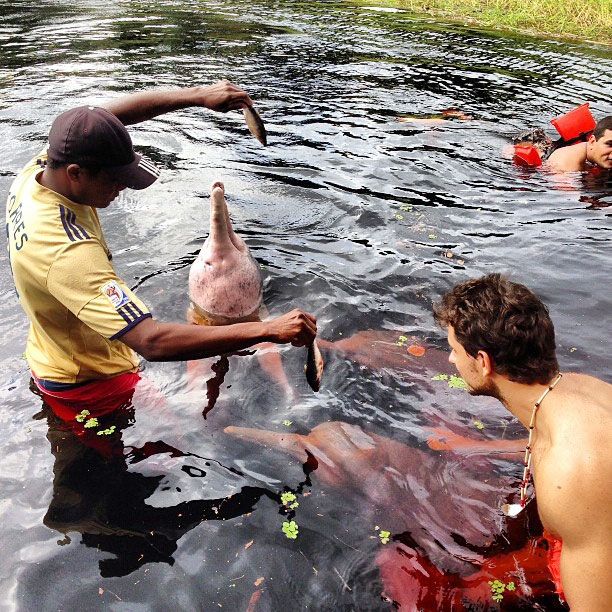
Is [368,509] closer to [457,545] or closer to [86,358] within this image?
[457,545]

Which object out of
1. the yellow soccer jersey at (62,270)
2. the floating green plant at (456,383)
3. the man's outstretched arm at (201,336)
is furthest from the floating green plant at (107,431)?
the floating green plant at (456,383)

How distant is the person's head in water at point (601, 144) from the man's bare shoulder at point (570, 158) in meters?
0.11

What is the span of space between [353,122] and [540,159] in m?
3.35

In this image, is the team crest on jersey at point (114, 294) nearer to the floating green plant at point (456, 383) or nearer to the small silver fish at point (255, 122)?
the small silver fish at point (255, 122)

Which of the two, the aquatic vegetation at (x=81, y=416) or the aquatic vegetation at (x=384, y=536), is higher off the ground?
the aquatic vegetation at (x=81, y=416)

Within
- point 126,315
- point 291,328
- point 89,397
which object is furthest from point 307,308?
point 126,315

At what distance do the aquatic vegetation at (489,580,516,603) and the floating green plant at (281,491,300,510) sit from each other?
1.27m

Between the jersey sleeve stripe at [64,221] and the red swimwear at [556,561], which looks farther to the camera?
the jersey sleeve stripe at [64,221]

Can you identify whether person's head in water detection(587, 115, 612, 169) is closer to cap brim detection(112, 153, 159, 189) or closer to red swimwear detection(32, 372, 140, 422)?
cap brim detection(112, 153, 159, 189)

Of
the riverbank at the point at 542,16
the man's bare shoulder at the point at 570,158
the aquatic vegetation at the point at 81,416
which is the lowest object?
the aquatic vegetation at the point at 81,416

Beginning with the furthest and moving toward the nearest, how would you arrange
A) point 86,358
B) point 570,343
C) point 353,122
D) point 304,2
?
point 304,2 → point 353,122 → point 570,343 → point 86,358

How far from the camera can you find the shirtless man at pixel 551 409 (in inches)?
106

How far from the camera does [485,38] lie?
17188 millimetres

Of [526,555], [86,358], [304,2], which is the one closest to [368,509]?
[526,555]
